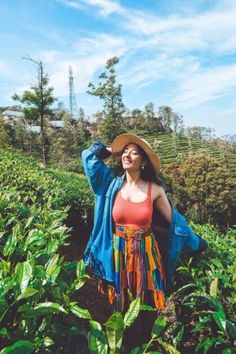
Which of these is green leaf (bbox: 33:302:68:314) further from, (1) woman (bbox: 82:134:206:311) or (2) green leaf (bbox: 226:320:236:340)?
(1) woman (bbox: 82:134:206:311)

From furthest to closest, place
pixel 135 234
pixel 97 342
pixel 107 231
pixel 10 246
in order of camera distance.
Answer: pixel 107 231 < pixel 135 234 < pixel 10 246 < pixel 97 342

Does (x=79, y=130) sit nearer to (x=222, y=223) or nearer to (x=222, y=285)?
(x=222, y=223)

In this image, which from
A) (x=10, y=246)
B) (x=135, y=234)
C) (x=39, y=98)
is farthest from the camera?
(x=39, y=98)

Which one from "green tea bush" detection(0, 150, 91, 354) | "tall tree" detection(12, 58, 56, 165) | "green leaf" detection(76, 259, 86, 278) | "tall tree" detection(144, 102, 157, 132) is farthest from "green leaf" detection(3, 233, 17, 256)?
"tall tree" detection(144, 102, 157, 132)

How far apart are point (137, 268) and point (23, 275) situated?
1399 millimetres

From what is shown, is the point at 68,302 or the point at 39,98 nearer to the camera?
the point at 68,302

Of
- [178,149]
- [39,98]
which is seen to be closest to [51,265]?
[39,98]

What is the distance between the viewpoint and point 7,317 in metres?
1.19

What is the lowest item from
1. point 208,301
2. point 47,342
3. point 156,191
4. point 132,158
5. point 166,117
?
point 208,301

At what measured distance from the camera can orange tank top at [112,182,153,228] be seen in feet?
8.25

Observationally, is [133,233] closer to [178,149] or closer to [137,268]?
[137,268]

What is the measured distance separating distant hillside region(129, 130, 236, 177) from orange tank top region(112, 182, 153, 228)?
1746 inches

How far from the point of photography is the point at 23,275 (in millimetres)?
1232

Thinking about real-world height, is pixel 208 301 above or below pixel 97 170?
below
